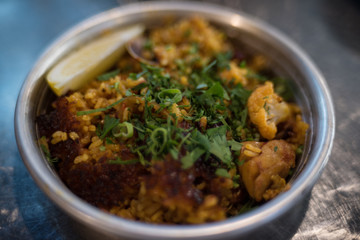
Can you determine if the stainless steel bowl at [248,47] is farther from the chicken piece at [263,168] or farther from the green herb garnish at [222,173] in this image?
the green herb garnish at [222,173]

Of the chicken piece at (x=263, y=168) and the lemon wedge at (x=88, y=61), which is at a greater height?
the lemon wedge at (x=88, y=61)

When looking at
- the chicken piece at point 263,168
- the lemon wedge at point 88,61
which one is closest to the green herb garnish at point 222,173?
the chicken piece at point 263,168

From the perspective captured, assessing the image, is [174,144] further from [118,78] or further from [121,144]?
[118,78]

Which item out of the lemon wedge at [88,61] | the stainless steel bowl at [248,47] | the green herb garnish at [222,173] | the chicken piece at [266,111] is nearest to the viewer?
the stainless steel bowl at [248,47]

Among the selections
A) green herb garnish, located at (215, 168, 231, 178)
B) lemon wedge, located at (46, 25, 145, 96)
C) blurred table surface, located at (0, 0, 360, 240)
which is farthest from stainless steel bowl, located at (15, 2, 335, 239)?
blurred table surface, located at (0, 0, 360, 240)

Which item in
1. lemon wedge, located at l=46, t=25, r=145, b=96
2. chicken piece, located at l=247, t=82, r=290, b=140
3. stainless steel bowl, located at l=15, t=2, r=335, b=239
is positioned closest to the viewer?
stainless steel bowl, located at l=15, t=2, r=335, b=239

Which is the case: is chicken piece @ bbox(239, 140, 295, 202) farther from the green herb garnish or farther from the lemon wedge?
the lemon wedge

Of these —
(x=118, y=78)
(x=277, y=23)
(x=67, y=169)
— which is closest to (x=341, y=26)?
(x=277, y=23)
